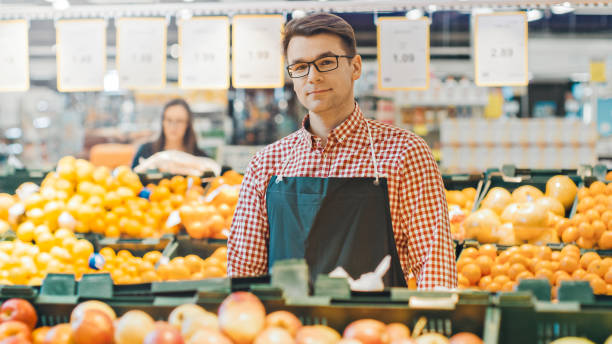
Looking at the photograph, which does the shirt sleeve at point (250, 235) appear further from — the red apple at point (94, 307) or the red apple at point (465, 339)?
the red apple at point (465, 339)

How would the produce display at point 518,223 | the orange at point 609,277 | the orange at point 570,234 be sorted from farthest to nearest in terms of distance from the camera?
1. the produce display at point 518,223
2. the orange at point 570,234
3. the orange at point 609,277

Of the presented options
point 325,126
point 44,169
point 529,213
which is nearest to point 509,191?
point 529,213

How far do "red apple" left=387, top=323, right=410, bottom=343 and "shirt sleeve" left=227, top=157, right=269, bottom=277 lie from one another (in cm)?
104

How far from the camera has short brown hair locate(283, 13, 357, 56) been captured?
2.16m

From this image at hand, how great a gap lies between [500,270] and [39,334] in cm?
233

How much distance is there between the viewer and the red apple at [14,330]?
1.44 meters

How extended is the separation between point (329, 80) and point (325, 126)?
207mm

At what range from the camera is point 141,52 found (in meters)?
4.54

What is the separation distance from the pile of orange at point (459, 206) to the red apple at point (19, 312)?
2761 millimetres

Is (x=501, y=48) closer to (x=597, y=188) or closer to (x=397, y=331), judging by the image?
(x=597, y=188)

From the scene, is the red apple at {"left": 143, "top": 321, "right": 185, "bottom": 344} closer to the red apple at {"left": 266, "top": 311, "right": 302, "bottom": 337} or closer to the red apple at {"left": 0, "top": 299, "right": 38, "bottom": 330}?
the red apple at {"left": 266, "top": 311, "right": 302, "bottom": 337}

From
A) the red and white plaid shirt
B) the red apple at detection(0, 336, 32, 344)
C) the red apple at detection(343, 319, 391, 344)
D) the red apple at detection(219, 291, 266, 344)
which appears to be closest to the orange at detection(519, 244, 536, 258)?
the red and white plaid shirt

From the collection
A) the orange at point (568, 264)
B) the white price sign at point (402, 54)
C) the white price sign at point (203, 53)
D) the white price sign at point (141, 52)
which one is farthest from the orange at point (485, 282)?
the white price sign at point (141, 52)

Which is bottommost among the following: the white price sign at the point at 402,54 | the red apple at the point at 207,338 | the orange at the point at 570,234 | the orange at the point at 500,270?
the orange at the point at 500,270
